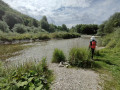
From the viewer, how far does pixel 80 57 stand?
220 inches

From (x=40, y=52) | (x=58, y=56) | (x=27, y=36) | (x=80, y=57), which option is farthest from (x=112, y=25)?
(x=27, y=36)

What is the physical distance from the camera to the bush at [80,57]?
17.9 feet

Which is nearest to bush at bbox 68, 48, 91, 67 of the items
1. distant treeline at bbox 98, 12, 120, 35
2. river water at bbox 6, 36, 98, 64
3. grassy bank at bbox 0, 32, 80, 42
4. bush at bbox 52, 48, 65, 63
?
river water at bbox 6, 36, 98, 64

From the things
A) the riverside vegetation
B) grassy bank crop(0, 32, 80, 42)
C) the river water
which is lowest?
the river water

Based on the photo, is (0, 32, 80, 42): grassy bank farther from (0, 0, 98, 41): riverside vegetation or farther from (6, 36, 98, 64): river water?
(6, 36, 98, 64): river water

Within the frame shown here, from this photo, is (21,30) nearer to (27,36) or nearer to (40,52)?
(27,36)

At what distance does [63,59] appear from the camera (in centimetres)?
659

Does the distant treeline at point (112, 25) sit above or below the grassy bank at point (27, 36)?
above

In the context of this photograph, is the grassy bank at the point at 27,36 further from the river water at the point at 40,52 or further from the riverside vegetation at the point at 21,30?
the river water at the point at 40,52

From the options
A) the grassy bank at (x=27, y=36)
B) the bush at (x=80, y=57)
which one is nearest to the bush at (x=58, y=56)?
the bush at (x=80, y=57)

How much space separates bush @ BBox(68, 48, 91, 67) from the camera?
546 cm

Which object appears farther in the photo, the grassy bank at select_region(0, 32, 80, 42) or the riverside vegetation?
the riverside vegetation

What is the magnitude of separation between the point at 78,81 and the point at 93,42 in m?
4.17

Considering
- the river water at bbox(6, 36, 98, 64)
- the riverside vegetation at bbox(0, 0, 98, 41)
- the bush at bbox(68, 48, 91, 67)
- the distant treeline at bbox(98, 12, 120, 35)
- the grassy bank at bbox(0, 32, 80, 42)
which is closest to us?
the bush at bbox(68, 48, 91, 67)
